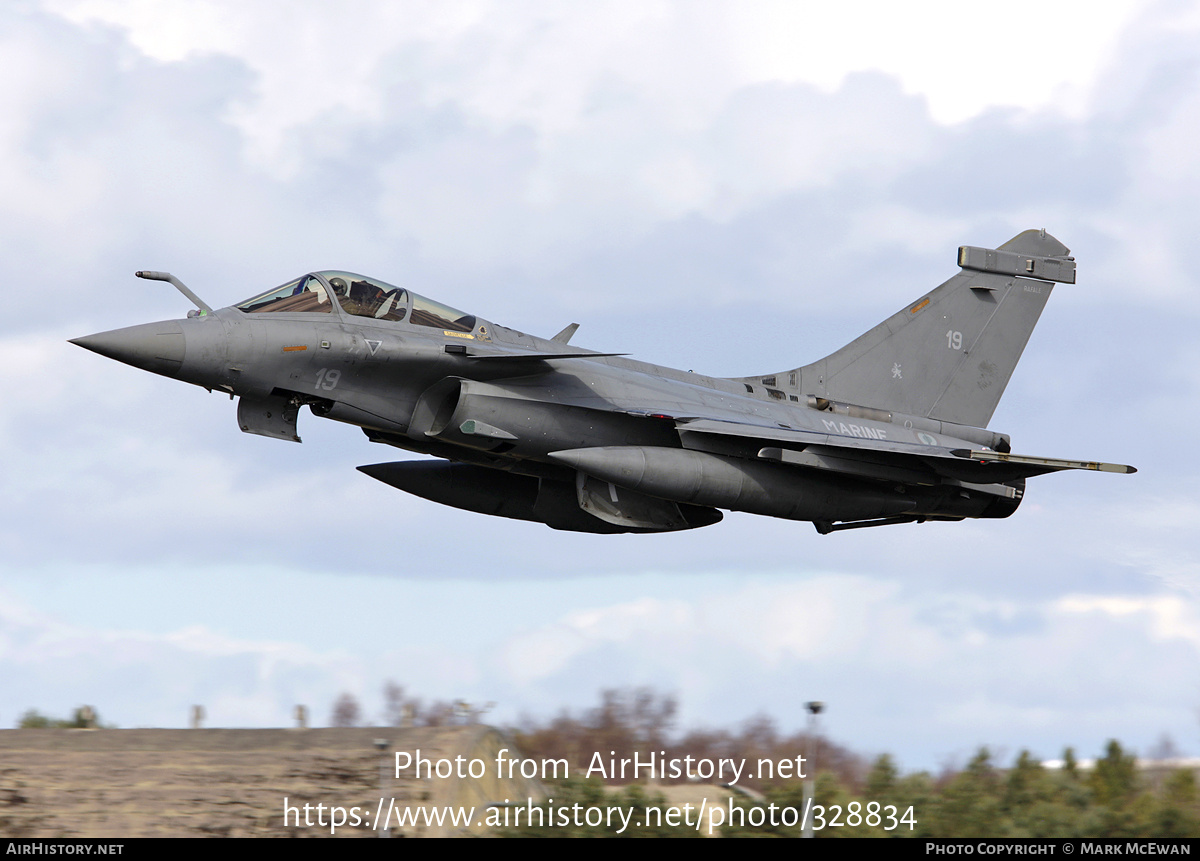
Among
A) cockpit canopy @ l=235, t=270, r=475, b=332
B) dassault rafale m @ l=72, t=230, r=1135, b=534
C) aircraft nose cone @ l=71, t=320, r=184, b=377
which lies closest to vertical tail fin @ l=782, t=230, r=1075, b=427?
dassault rafale m @ l=72, t=230, r=1135, b=534

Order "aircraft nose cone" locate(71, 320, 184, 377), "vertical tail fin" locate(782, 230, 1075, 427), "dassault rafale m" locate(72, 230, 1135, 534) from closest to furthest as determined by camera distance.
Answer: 1. "aircraft nose cone" locate(71, 320, 184, 377)
2. "dassault rafale m" locate(72, 230, 1135, 534)
3. "vertical tail fin" locate(782, 230, 1075, 427)

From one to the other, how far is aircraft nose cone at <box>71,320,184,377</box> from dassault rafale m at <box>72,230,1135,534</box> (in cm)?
2

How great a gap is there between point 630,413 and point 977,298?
7.04 m

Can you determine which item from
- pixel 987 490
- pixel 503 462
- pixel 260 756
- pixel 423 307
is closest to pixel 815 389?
pixel 987 490

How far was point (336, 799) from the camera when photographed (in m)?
15.1

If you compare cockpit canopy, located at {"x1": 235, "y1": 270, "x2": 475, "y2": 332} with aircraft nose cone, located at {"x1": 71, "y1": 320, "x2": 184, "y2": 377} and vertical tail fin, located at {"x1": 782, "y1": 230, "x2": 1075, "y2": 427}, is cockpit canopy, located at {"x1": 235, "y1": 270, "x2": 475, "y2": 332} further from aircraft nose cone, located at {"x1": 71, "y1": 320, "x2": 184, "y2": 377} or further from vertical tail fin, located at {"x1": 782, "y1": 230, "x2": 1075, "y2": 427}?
vertical tail fin, located at {"x1": 782, "y1": 230, "x2": 1075, "y2": 427}

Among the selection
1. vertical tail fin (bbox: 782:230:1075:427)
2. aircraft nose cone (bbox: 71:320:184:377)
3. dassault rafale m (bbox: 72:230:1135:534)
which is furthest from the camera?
vertical tail fin (bbox: 782:230:1075:427)

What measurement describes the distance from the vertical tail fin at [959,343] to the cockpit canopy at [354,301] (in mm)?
5881

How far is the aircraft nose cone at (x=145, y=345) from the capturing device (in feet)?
46.1

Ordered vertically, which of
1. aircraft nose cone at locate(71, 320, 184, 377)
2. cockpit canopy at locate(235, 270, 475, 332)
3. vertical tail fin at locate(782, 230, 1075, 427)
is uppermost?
vertical tail fin at locate(782, 230, 1075, 427)

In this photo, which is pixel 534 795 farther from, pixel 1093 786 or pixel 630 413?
pixel 1093 786

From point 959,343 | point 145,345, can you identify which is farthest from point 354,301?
point 959,343

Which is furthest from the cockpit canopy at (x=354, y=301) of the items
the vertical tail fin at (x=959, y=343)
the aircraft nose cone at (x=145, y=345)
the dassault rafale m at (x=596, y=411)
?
the vertical tail fin at (x=959, y=343)

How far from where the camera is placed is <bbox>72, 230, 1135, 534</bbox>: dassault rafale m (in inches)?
589
